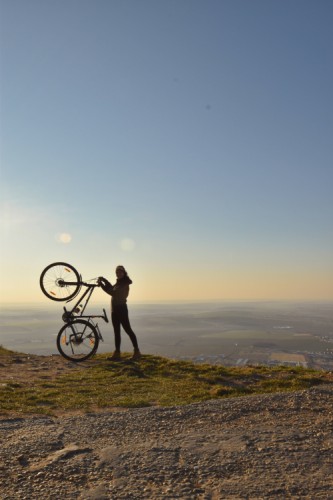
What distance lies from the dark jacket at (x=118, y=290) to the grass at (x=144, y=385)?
2.58 m

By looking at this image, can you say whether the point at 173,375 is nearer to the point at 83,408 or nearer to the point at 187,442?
the point at 83,408

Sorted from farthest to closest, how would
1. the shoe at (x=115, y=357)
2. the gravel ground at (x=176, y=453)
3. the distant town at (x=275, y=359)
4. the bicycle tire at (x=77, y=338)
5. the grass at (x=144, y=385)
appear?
the distant town at (x=275, y=359) < the shoe at (x=115, y=357) < the bicycle tire at (x=77, y=338) < the grass at (x=144, y=385) < the gravel ground at (x=176, y=453)

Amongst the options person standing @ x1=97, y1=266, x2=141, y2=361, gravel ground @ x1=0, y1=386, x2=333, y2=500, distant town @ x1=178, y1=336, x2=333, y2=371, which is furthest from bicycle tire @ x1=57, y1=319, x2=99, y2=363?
distant town @ x1=178, y1=336, x2=333, y2=371

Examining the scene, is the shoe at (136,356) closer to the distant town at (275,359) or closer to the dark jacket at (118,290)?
the dark jacket at (118,290)

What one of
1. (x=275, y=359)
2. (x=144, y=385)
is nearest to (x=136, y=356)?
(x=144, y=385)

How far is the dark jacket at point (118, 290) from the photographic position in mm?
14938

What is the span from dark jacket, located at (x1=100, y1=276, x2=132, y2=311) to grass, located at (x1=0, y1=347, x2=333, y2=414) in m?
2.58

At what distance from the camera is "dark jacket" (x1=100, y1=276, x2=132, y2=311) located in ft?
49.0

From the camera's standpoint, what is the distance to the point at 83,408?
7930 millimetres

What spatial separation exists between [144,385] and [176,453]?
16.9 feet

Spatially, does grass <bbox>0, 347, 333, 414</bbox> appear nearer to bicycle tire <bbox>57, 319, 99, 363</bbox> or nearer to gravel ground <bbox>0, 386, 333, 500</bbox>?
gravel ground <bbox>0, 386, 333, 500</bbox>

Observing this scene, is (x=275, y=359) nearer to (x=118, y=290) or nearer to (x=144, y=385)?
(x=118, y=290)

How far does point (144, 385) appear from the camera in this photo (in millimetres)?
10273

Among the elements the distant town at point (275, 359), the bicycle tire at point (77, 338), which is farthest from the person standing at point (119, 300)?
the distant town at point (275, 359)
